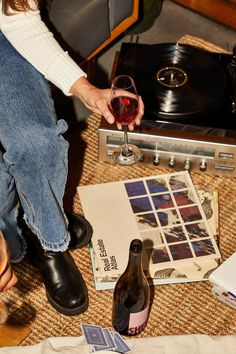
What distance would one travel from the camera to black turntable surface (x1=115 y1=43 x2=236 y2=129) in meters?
1.91

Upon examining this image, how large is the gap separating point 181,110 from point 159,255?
1.37ft

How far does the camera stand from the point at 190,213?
75.4 inches

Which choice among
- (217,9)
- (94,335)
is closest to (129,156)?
(94,335)

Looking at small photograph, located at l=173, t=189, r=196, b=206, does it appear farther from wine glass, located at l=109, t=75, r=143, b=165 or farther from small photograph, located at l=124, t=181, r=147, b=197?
wine glass, located at l=109, t=75, r=143, b=165

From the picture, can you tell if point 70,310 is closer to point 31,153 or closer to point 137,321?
point 137,321

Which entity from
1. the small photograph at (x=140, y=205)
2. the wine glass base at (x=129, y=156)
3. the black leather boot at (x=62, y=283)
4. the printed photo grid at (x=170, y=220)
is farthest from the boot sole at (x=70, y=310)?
the wine glass base at (x=129, y=156)

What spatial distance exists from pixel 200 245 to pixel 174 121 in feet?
1.18

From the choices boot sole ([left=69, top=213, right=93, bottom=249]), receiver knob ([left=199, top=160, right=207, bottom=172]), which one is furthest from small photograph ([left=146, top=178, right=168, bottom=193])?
boot sole ([left=69, top=213, right=93, bottom=249])

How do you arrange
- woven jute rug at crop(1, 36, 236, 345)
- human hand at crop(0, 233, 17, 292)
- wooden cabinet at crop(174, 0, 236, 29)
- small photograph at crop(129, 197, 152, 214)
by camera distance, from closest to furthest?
human hand at crop(0, 233, 17, 292) → woven jute rug at crop(1, 36, 236, 345) → small photograph at crop(129, 197, 152, 214) → wooden cabinet at crop(174, 0, 236, 29)

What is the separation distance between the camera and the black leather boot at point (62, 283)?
1.73 meters

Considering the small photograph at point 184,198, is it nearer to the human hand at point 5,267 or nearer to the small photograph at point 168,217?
the small photograph at point 168,217

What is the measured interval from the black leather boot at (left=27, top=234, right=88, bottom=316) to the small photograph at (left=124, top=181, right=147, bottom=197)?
302 millimetres

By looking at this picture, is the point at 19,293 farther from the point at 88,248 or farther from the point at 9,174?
the point at 9,174

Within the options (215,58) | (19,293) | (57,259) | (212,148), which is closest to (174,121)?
(212,148)
